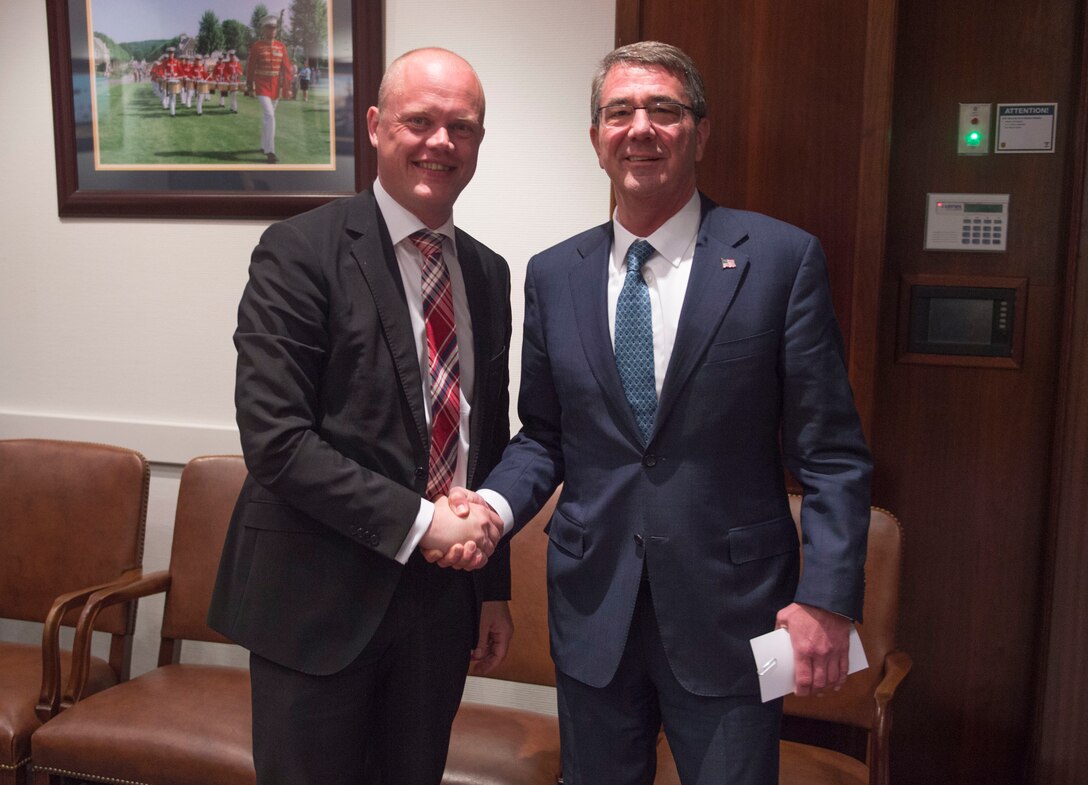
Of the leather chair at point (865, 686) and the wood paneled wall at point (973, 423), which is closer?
the leather chair at point (865, 686)

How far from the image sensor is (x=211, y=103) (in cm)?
294

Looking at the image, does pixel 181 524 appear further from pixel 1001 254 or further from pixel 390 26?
pixel 1001 254

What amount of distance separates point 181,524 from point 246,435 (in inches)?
49.9

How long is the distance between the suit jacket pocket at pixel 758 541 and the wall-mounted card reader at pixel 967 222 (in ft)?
4.28

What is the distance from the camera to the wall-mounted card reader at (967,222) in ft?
8.27

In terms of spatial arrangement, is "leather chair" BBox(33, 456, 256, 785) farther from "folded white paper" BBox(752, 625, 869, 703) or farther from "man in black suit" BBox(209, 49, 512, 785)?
"folded white paper" BBox(752, 625, 869, 703)

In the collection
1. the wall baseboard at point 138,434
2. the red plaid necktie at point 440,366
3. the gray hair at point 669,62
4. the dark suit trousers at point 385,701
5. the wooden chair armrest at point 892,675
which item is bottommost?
the wooden chair armrest at point 892,675

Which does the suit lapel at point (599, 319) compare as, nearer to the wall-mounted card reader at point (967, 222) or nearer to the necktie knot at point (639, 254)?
the necktie knot at point (639, 254)

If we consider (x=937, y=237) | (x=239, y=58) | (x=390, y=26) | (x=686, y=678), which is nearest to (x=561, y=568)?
(x=686, y=678)

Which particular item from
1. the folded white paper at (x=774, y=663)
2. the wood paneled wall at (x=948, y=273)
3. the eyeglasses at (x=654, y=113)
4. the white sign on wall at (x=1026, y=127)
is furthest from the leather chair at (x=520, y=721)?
the white sign on wall at (x=1026, y=127)

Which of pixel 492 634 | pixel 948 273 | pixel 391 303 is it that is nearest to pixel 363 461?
pixel 391 303

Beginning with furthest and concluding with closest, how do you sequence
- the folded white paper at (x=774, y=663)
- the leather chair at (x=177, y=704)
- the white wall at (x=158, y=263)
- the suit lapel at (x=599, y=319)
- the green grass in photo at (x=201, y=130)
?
the green grass in photo at (x=201, y=130), the white wall at (x=158, y=263), the leather chair at (x=177, y=704), the suit lapel at (x=599, y=319), the folded white paper at (x=774, y=663)

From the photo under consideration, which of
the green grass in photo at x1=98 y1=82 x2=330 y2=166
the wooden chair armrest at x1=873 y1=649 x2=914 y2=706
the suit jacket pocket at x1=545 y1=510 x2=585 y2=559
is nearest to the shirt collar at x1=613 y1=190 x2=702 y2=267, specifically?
the suit jacket pocket at x1=545 y1=510 x2=585 y2=559

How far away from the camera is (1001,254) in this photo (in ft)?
8.29
